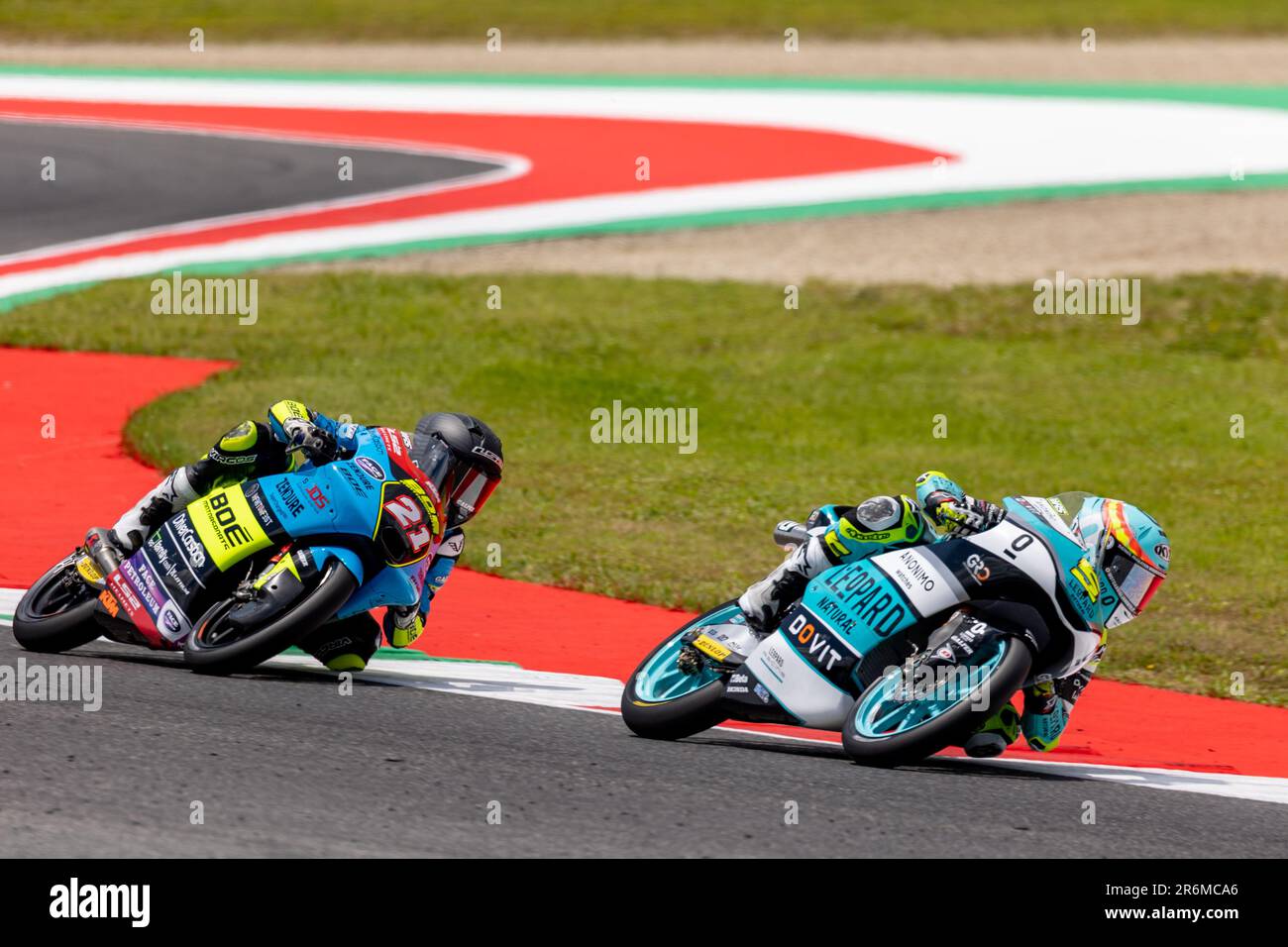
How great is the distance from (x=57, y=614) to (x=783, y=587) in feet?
10.4

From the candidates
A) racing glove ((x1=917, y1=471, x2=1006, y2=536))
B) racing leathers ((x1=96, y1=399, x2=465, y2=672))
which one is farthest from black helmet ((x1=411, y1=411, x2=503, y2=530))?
racing glove ((x1=917, y1=471, x2=1006, y2=536))

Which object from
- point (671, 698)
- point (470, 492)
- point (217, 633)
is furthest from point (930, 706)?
point (217, 633)

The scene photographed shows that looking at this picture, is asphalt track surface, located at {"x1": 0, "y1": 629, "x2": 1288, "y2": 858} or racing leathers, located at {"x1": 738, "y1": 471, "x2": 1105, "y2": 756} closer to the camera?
asphalt track surface, located at {"x1": 0, "y1": 629, "x2": 1288, "y2": 858}

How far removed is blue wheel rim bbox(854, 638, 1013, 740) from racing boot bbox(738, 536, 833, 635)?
592mm

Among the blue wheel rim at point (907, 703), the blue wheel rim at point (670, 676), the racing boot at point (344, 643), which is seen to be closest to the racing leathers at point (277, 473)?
the racing boot at point (344, 643)

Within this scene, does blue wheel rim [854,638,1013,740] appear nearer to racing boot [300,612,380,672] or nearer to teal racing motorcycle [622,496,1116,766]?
teal racing motorcycle [622,496,1116,766]

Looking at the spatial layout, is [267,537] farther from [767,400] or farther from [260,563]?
[767,400]

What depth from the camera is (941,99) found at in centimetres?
3541

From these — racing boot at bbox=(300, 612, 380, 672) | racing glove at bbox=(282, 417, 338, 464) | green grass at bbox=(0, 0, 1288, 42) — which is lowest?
racing boot at bbox=(300, 612, 380, 672)

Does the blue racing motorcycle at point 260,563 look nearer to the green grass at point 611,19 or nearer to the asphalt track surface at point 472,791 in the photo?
the asphalt track surface at point 472,791

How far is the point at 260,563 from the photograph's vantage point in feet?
26.0

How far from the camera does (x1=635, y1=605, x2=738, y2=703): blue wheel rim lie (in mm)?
7574

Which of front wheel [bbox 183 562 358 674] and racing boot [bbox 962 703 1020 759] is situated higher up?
front wheel [bbox 183 562 358 674]
